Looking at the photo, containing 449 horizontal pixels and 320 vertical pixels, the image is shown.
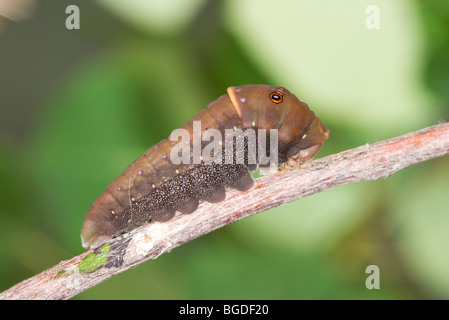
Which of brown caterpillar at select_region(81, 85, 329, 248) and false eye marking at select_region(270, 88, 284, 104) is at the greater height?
false eye marking at select_region(270, 88, 284, 104)

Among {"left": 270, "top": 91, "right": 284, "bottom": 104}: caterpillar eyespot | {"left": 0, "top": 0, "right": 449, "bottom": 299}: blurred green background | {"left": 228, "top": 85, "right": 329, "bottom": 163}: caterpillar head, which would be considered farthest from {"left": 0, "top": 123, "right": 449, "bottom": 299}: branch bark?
{"left": 0, "top": 0, "right": 449, "bottom": 299}: blurred green background

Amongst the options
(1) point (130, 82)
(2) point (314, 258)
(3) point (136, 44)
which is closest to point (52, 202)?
(1) point (130, 82)

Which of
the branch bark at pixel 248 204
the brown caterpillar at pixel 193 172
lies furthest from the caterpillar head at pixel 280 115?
the branch bark at pixel 248 204

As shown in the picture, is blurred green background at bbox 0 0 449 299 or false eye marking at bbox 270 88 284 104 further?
blurred green background at bbox 0 0 449 299

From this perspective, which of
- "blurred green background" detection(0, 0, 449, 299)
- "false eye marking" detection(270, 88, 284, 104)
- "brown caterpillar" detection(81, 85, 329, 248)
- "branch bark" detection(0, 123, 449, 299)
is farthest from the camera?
"blurred green background" detection(0, 0, 449, 299)

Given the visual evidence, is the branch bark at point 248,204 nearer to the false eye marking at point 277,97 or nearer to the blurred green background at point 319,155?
the false eye marking at point 277,97

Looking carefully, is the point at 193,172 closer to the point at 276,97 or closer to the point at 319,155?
the point at 276,97

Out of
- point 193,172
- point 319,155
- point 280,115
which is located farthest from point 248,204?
point 319,155

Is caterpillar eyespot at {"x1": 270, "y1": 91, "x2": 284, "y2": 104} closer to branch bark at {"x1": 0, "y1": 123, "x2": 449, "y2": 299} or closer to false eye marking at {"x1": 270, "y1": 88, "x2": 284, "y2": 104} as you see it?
false eye marking at {"x1": 270, "y1": 88, "x2": 284, "y2": 104}
